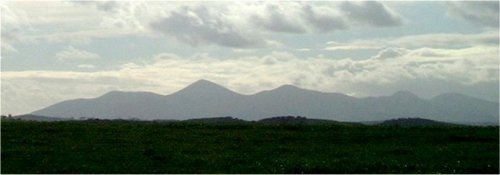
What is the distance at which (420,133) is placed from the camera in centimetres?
4797

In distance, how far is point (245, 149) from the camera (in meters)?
40.4

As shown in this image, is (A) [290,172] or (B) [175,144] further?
(B) [175,144]

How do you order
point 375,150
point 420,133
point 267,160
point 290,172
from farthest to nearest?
point 420,133, point 375,150, point 267,160, point 290,172

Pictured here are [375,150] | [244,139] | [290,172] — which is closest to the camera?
[290,172]

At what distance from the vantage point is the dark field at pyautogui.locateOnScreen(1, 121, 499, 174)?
34.4 m

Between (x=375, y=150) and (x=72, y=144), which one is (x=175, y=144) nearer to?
(x=72, y=144)

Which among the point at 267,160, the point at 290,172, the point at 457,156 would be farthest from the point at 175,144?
the point at 457,156

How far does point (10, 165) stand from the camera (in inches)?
1366

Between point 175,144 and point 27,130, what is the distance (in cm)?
1086

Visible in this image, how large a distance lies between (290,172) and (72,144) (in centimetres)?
1295

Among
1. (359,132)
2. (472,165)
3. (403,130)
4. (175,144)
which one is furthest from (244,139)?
(472,165)

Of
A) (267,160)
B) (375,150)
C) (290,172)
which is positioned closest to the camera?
(290,172)

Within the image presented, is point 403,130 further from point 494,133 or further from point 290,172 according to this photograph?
point 290,172

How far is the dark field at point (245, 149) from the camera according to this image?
34.4m
